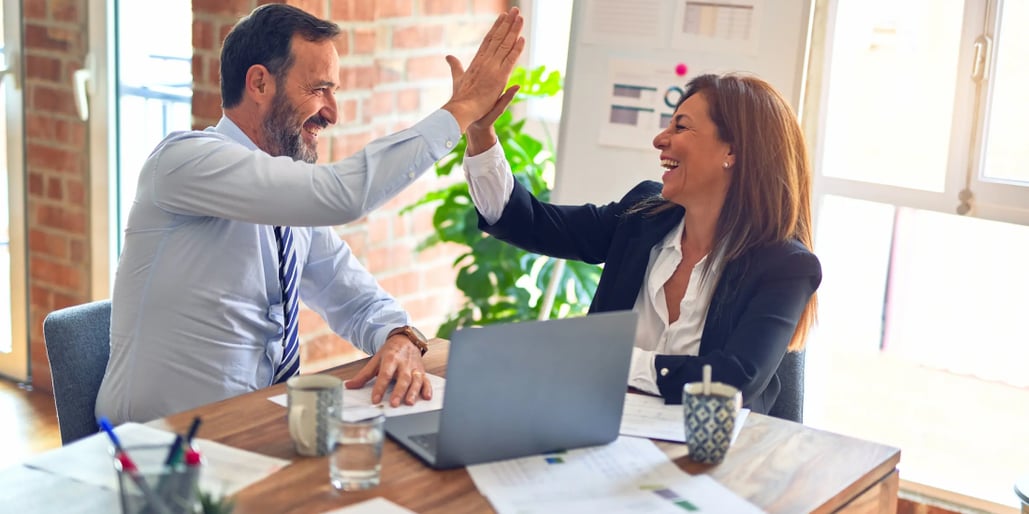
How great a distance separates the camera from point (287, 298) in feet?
7.06

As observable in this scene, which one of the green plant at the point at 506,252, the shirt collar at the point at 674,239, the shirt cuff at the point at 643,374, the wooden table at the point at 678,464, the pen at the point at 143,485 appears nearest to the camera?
the pen at the point at 143,485

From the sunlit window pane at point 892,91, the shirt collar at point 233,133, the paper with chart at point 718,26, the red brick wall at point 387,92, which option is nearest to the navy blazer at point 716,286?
the shirt collar at point 233,133

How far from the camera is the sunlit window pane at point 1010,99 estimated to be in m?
2.76

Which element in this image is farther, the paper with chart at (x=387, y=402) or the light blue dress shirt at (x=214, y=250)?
the light blue dress shirt at (x=214, y=250)

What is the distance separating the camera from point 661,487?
1529 mm

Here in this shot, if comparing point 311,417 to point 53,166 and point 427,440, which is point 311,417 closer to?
point 427,440

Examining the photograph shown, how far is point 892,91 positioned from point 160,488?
230 cm

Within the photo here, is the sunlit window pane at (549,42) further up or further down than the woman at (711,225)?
further up

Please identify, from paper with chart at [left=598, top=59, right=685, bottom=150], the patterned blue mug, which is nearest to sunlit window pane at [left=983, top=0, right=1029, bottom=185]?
paper with chart at [left=598, top=59, right=685, bottom=150]

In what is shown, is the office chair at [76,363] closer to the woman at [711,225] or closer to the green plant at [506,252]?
the woman at [711,225]

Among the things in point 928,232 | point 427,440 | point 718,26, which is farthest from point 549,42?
point 427,440

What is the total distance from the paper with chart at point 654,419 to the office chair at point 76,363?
915mm

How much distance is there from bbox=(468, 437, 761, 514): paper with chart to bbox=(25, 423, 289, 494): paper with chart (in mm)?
279

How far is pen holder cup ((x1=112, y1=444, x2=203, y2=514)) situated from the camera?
46.9 inches
